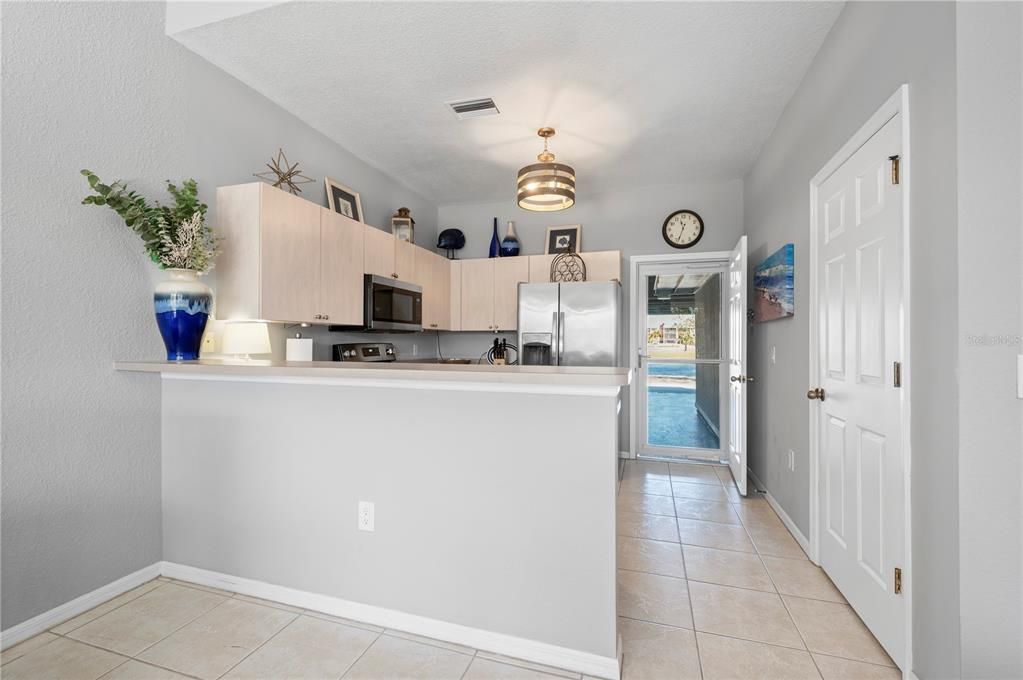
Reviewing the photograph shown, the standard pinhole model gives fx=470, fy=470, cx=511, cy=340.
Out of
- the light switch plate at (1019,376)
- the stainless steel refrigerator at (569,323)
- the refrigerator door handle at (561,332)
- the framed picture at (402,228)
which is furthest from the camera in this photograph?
the refrigerator door handle at (561,332)

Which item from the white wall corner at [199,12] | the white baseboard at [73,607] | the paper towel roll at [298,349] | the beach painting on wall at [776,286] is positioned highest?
the white wall corner at [199,12]

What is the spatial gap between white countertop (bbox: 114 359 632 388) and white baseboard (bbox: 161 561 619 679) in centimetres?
91

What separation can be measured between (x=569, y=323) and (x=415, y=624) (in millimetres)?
2901

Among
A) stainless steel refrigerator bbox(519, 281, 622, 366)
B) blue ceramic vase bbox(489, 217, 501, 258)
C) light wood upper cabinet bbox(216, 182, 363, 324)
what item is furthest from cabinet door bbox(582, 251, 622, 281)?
light wood upper cabinet bbox(216, 182, 363, 324)

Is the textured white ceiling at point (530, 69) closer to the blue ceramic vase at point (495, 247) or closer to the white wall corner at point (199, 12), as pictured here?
the white wall corner at point (199, 12)

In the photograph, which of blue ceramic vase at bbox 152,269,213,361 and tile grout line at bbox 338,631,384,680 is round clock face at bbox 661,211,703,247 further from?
tile grout line at bbox 338,631,384,680

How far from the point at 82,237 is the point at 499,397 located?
1882 millimetres

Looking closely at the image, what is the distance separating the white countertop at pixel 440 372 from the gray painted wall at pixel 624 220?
3.02 meters

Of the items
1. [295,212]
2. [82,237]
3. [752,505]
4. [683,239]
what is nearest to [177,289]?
[82,237]

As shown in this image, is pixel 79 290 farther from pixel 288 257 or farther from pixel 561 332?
pixel 561 332

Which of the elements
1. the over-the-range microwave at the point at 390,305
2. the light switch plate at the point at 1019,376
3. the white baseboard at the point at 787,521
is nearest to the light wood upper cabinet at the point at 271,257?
the over-the-range microwave at the point at 390,305

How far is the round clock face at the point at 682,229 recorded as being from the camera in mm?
4527

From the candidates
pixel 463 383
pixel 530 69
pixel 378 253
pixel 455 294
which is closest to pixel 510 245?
pixel 455 294

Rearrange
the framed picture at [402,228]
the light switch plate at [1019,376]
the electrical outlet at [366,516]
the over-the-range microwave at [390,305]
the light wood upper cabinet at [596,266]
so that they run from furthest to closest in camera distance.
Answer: the light wood upper cabinet at [596,266], the framed picture at [402,228], the over-the-range microwave at [390,305], the electrical outlet at [366,516], the light switch plate at [1019,376]
